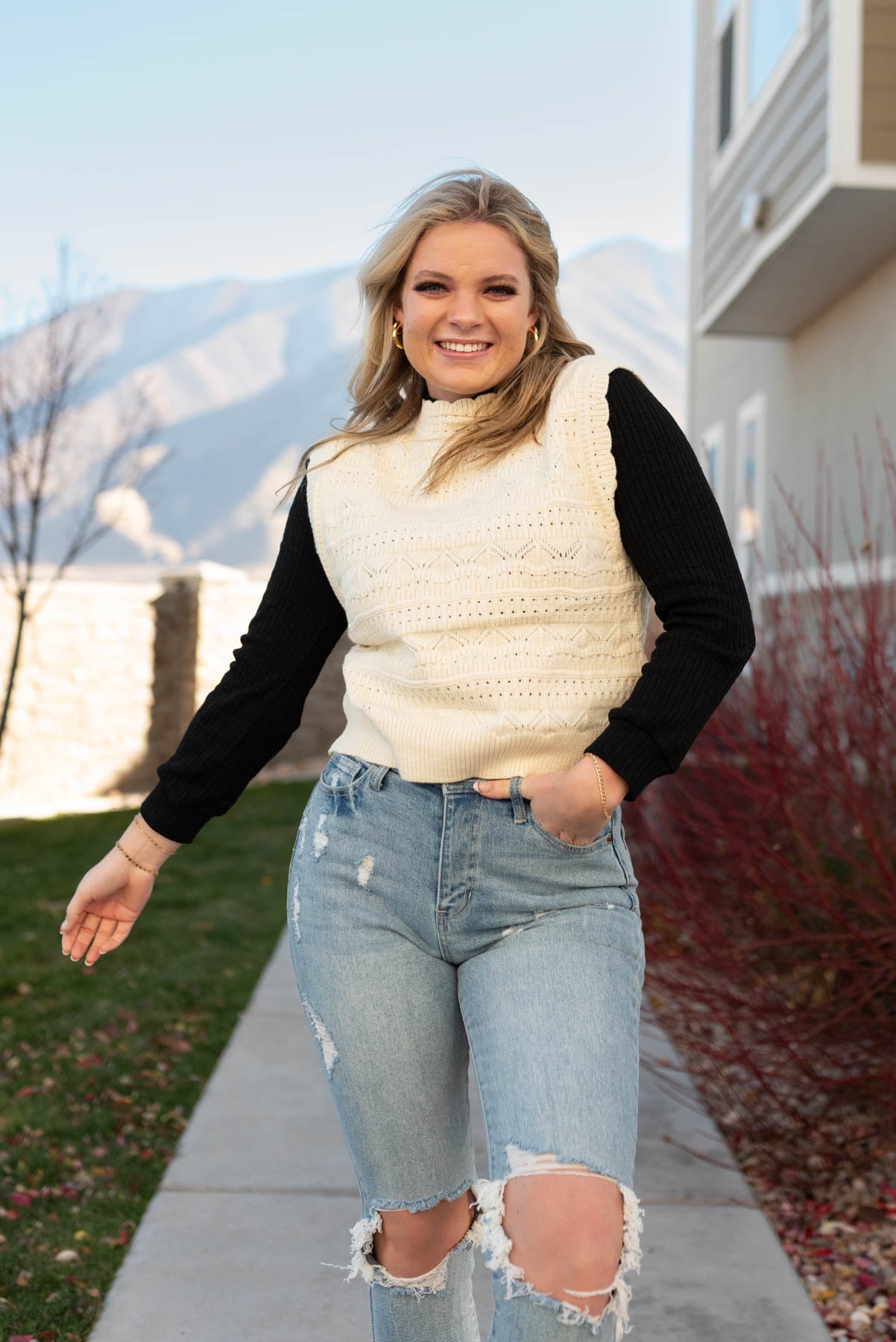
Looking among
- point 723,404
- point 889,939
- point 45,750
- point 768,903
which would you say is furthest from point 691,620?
point 45,750

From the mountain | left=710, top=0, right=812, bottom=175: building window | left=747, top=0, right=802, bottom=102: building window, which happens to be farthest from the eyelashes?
the mountain

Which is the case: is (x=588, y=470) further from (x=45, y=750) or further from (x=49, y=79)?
(x=49, y=79)

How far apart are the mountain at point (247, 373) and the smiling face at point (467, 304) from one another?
3068 inches

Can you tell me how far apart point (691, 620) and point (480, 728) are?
31cm

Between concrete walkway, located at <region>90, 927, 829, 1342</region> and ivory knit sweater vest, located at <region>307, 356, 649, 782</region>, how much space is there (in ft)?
2.92

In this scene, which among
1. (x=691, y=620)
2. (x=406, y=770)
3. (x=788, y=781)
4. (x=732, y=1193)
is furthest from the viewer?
(x=788, y=781)

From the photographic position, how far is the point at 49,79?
4500 inches

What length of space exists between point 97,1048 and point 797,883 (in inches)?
101

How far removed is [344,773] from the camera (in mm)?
1888

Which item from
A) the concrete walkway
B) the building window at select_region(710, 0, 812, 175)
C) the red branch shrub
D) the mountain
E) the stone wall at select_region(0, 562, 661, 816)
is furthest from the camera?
the mountain

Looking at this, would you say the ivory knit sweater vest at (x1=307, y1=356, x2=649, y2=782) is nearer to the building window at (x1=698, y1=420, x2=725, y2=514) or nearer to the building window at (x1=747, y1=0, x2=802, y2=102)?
the building window at (x1=747, y1=0, x2=802, y2=102)

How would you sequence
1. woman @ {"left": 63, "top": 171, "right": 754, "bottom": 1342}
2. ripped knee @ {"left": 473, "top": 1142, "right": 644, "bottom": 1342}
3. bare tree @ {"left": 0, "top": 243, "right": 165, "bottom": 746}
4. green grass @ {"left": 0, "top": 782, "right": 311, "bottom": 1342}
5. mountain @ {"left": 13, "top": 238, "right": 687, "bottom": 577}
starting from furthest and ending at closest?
mountain @ {"left": 13, "top": 238, "right": 687, "bottom": 577}
bare tree @ {"left": 0, "top": 243, "right": 165, "bottom": 746}
green grass @ {"left": 0, "top": 782, "right": 311, "bottom": 1342}
woman @ {"left": 63, "top": 171, "right": 754, "bottom": 1342}
ripped knee @ {"left": 473, "top": 1142, "right": 644, "bottom": 1342}

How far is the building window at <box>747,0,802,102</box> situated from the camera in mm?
8008

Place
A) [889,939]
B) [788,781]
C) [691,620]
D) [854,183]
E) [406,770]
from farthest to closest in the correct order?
[854,183] → [788,781] → [889,939] → [406,770] → [691,620]
